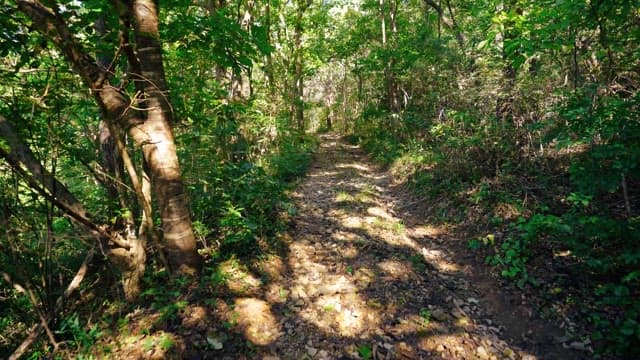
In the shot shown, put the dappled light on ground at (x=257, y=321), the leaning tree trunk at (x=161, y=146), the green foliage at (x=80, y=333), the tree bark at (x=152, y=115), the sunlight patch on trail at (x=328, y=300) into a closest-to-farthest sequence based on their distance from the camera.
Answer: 1. the tree bark at (x=152, y=115)
2. the green foliage at (x=80, y=333)
3. the leaning tree trunk at (x=161, y=146)
4. the dappled light on ground at (x=257, y=321)
5. the sunlight patch on trail at (x=328, y=300)

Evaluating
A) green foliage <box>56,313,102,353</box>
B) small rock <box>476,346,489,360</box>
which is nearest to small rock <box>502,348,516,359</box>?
small rock <box>476,346,489,360</box>

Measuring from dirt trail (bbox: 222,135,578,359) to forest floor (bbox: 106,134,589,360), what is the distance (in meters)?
0.01

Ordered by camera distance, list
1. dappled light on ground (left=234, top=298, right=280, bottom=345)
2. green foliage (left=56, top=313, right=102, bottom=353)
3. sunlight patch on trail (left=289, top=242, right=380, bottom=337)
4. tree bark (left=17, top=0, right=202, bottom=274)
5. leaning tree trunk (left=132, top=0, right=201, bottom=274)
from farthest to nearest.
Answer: sunlight patch on trail (left=289, top=242, right=380, bottom=337) < dappled light on ground (left=234, top=298, right=280, bottom=345) < leaning tree trunk (left=132, top=0, right=201, bottom=274) < green foliage (left=56, top=313, right=102, bottom=353) < tree bark (left=17, top=0, right=202, bottom=274)

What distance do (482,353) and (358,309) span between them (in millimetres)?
1300

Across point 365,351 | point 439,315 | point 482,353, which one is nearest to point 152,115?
point 365,351

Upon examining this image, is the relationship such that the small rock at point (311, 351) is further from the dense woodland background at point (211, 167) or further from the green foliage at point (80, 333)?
the green foliage at point (80, 333)

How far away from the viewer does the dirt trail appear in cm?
296

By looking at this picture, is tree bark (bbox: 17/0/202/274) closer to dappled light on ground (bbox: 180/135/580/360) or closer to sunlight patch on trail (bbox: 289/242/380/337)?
dappled light on ground (bbox: 180/135/580/360)

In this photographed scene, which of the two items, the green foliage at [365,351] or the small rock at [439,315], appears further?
the small rock at [439,315]

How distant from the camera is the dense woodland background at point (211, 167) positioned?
9.18ft

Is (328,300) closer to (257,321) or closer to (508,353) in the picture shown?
(257,321)

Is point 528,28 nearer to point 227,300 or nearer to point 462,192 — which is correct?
point 462,192

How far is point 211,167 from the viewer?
188 inches

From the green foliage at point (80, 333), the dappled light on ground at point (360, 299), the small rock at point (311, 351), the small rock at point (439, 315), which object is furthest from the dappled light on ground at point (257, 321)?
the small rock at point (439, 315)
